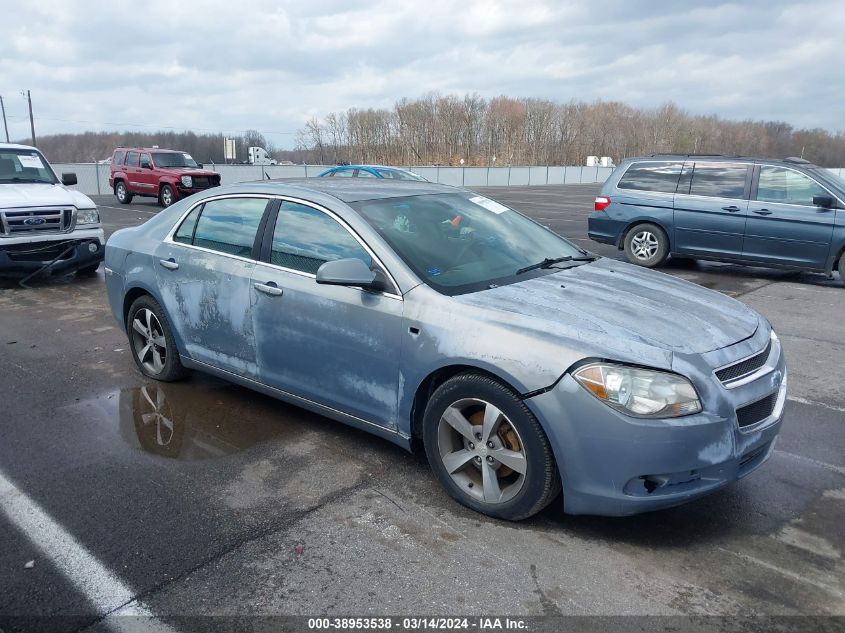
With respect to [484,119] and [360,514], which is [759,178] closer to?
[360,514]

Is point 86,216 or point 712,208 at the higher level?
point 712,208

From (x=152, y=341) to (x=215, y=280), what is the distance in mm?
1112

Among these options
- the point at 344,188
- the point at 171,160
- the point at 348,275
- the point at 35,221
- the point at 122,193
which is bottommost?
the point at 122,193

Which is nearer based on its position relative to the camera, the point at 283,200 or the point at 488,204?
the point at 283,200

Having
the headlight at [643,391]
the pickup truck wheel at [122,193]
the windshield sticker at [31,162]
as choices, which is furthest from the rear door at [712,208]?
the pickup truck wheel at [122,193]

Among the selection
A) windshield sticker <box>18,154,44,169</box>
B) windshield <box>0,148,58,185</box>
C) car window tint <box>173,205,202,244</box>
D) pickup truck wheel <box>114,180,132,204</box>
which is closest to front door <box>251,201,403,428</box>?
car window tint <box>173,205,202,244</box>

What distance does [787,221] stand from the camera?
9.48 metres

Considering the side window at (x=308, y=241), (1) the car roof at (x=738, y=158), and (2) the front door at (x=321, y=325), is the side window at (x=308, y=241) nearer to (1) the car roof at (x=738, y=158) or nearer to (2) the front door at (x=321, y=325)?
(2) the front door at (x=321, y=325)

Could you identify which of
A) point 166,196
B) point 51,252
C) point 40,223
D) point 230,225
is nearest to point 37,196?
point 40,223

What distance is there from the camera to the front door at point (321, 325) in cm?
357

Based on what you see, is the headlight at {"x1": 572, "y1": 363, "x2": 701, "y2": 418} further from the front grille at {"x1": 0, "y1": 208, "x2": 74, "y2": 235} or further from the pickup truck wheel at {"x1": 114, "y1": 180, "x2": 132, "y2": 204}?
the pickup truck wheel at {"x1": 114, "y1": 180, "x2": 132, "y2": 204}

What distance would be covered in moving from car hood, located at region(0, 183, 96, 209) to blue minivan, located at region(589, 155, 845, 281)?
8.03 m

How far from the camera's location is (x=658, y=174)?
10758 mm

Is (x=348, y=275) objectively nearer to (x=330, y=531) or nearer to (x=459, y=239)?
(x=459, y=239)
